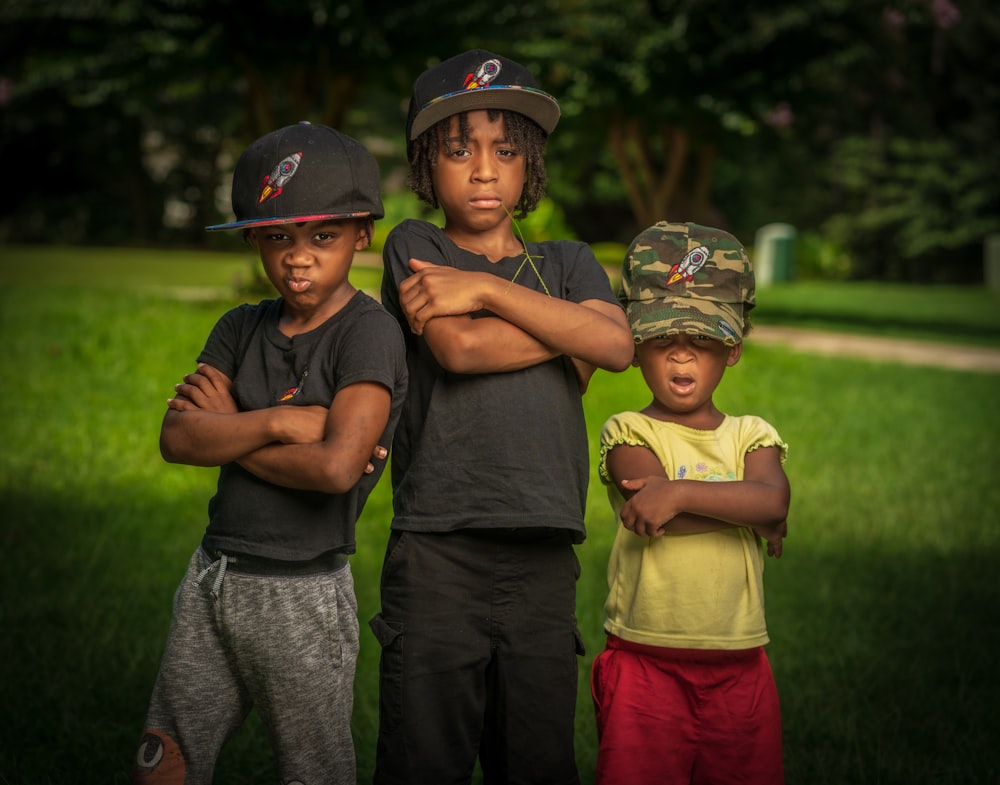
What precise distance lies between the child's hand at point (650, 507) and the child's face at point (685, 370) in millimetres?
204

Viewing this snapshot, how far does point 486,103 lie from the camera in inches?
104

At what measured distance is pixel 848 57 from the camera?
12.0m

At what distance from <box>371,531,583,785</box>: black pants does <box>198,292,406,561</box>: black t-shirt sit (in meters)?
0.21

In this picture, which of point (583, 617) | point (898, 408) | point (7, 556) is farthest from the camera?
point (898, 408)

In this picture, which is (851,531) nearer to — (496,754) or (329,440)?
(496,754)

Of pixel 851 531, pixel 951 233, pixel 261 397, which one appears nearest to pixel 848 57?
pixel 851 531

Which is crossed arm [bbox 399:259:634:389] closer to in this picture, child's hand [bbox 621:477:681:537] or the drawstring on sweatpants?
child's hand [bbox 621:477:681:537]

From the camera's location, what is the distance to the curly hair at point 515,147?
8.75 ft

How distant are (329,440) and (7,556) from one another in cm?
330

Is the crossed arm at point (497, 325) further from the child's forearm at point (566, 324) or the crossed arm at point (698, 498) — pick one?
the crossed arm at point (698, 498)

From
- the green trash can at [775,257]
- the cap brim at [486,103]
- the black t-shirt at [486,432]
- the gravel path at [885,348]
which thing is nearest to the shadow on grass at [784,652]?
the black t-shirt at [486,432]

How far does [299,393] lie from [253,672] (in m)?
0.55

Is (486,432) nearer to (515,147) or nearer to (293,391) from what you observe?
(293,391)

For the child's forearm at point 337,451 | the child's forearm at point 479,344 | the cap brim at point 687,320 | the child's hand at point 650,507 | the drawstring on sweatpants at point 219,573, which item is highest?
the cap brim at point 687,320
